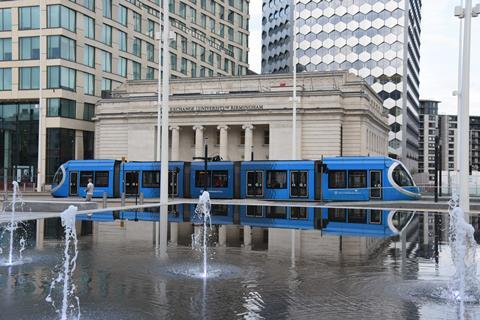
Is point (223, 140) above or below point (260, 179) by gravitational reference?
above

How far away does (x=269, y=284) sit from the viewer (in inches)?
448

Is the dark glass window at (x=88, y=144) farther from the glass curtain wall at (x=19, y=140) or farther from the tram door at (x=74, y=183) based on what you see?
the tram door at (x=74, y=183)

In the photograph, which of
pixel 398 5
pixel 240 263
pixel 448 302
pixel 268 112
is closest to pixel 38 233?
pixel 240 263

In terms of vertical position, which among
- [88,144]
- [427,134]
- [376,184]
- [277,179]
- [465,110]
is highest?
[427,134]

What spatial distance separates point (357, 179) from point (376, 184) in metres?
1.28

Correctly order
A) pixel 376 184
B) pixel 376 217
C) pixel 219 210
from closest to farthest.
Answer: pixel 376 217 → pixel 219 210 → pixel 376 184

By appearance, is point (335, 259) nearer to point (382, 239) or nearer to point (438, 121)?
point (382, 239)

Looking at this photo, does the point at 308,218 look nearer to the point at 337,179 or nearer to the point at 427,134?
the point at 337,179

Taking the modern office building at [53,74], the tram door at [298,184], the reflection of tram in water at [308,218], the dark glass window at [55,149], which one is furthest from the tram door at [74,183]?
the dark glass window at [55,149]

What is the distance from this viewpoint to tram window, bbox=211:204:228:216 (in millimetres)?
29953

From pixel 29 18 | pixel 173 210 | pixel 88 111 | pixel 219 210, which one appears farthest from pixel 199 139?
pixel 173 210

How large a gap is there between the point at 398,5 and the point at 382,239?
104717mm

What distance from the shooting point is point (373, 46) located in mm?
117375

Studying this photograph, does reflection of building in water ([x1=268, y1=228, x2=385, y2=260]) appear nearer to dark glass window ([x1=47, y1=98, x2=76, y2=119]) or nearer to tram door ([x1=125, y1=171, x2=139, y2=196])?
tram door ([x1=125, y1=171, x2=139, y2=196])
